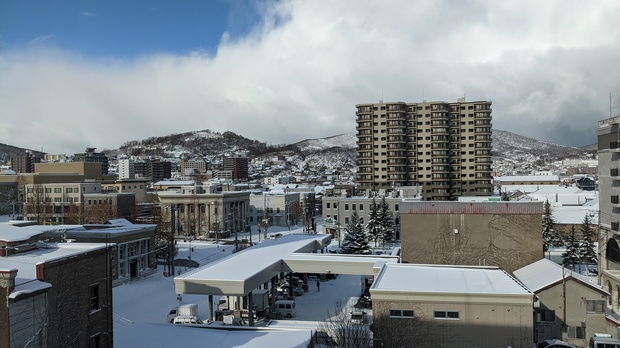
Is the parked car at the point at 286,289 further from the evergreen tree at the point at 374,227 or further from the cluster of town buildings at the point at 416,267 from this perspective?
the evergreen tree at the point at 374,227

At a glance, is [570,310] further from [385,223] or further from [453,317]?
[385,223]

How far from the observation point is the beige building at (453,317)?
15.9 m

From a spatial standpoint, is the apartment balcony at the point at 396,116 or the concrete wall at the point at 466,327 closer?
the concrete wall at the point at 466,327

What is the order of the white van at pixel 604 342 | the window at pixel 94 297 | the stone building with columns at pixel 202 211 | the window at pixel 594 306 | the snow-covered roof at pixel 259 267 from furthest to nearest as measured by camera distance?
the stone building with columns at pixel 202 211 → the snow-covered roof at pixel 259 267 → the window at pixel 594 306 → the white van at pixel 604 342 → the window at pixel 94 297

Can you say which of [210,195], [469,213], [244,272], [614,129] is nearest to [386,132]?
[210,195]

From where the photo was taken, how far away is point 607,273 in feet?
88.3

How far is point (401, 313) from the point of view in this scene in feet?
54.2

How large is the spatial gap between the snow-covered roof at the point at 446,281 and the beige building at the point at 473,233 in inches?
105

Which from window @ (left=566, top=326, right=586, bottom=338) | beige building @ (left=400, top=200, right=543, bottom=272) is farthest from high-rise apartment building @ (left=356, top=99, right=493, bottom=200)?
window @ (left=566, top=326, right=586, bottom=338)

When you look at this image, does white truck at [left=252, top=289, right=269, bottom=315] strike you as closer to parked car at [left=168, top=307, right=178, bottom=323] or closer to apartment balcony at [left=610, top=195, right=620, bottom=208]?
parked car at [left=168, top=307, right=178, bottom=323]

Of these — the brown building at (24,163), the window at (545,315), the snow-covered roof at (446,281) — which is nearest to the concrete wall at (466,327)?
the snow-covered roof at (446,281)

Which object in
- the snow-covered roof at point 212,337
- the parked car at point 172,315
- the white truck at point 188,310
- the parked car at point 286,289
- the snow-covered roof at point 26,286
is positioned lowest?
the parked car at point 286,289

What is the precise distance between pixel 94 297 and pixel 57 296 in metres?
1.66

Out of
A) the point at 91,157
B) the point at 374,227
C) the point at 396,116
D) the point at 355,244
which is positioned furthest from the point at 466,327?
the point at 91,157
